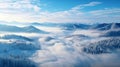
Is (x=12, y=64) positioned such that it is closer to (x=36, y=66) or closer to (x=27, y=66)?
(x=27, y=66)

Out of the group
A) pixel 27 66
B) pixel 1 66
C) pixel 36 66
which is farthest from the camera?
pixel 36 66

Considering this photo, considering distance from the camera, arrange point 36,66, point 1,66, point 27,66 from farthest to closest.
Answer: point 36,66
point 27,66
point 1,66

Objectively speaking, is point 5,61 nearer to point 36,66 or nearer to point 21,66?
point 21,66

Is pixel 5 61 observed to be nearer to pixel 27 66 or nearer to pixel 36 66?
pixel 27 66

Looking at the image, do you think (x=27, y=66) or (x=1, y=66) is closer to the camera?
(x=1, y=66)

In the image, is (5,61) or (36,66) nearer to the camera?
(5,61)

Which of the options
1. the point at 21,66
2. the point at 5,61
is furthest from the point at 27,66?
the point at 5,61

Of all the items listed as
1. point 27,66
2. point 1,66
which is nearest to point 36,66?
point 27,66

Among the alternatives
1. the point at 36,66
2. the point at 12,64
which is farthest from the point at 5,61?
the point at 36,66
